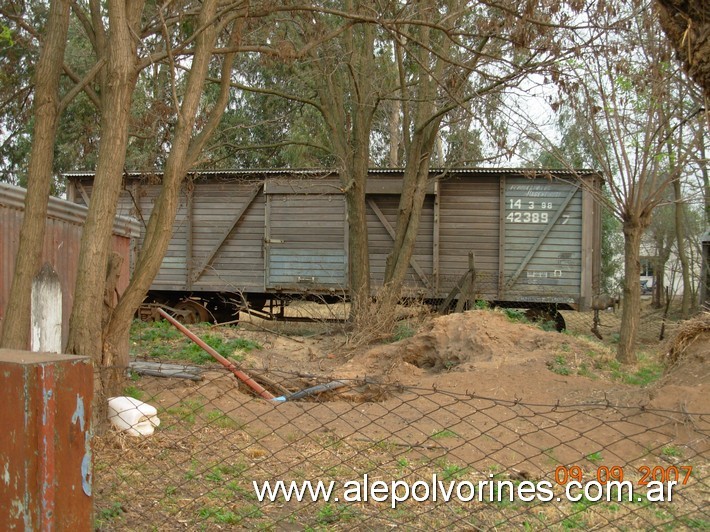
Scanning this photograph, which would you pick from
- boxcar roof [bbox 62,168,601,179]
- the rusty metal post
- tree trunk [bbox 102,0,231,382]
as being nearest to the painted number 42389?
boxcar roof [bbox 62,168,601,179]

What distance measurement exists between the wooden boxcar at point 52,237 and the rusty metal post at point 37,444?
13.8 feet

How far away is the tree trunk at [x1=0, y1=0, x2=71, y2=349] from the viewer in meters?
5.03

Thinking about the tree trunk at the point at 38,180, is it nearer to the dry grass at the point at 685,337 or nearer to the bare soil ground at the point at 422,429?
the bare soil ground at the point at 422,429

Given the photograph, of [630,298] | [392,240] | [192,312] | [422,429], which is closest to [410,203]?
[392,240]

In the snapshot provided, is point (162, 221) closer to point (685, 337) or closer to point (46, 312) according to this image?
point (46, 312)

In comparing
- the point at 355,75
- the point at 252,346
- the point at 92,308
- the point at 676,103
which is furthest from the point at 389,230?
the point at 92,308

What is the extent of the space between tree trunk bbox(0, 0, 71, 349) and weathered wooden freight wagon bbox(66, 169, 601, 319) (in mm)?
7922

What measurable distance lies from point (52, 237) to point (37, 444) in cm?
531

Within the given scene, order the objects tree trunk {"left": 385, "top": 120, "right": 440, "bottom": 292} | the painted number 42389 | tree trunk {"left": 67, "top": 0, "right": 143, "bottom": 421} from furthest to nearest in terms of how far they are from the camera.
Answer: the painted number 42389 → tree trunk {"left": 385, "top": 120, "right": 440, "bottom": 292} → tree trunk {"left": 67, "top": 0, "right": 143, "bottom": 421}

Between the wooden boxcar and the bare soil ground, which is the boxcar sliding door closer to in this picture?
the bare soil ground

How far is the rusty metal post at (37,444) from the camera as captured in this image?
6.82ft

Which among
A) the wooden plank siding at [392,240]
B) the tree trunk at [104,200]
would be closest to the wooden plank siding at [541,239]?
the wooden plank siding at [392,240]

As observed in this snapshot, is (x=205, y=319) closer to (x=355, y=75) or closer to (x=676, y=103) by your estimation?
(x=355, y=75)

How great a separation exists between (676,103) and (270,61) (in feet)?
18.4
